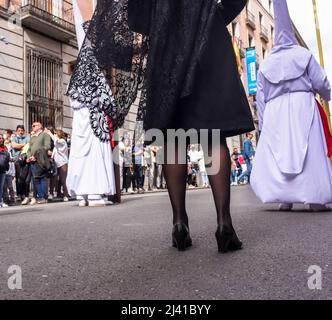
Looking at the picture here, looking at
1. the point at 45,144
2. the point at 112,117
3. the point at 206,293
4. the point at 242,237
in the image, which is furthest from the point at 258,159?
the point at 45,144

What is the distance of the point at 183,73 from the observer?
1926 millimetres

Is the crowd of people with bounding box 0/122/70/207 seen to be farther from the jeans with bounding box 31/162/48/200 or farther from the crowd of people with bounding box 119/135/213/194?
the crowd of people with bounding box 119/135/213/194

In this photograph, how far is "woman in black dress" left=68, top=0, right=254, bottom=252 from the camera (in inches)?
75.7


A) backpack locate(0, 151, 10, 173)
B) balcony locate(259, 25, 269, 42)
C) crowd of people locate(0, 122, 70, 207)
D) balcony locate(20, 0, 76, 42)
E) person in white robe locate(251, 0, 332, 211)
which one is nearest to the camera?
person in white robe locate(251, 0, 332, 211)

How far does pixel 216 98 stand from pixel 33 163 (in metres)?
6.39

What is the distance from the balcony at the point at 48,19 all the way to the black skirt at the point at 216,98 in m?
13.3

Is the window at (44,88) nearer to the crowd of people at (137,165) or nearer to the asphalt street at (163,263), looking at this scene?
the crowd of people at (137,165)

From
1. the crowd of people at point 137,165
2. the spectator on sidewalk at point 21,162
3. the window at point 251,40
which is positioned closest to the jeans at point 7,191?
the spectator on sidewalk at point 21,162

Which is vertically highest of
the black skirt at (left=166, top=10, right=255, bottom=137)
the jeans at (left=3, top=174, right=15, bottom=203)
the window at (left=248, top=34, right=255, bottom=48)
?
the window at (left=248, top=34, right=255, bottom=48)

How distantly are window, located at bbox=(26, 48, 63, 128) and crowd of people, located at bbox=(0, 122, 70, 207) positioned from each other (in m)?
5.03

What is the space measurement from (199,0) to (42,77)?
44.8ft

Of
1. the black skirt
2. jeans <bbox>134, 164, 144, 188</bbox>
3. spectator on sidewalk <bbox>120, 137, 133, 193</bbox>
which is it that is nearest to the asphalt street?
the black skirt

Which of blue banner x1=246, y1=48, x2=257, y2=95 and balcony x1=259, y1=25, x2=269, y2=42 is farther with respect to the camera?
balcony x1=259, y1=25, x2=269, y2=42
